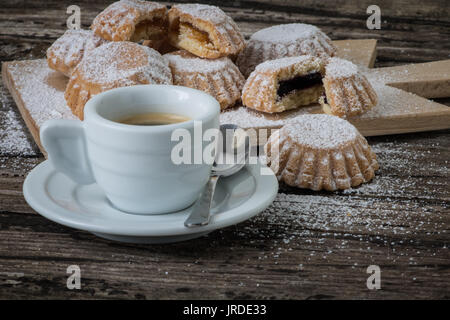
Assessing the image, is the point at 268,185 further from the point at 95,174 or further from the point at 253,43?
the point at 253,43

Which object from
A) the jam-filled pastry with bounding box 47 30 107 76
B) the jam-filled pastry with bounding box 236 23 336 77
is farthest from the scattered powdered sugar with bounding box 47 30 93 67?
the jam-filled pastry with bounding box 236 23 336 77

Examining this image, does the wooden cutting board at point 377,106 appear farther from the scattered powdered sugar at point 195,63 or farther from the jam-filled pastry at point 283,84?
the scattered powdered sugar at point 195,63

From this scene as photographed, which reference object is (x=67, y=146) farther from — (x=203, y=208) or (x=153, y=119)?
(x=203, y=208)

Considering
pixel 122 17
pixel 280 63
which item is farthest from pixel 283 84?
pixel 122 17

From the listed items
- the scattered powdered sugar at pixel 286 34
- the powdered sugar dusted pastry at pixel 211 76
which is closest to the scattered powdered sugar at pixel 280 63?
the powdered sugar dusted pastry at pixel 211 76

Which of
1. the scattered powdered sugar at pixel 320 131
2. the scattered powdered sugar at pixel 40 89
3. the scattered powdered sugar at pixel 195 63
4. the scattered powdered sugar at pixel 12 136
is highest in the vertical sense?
the scattered powdered sugar at pixel 195 63

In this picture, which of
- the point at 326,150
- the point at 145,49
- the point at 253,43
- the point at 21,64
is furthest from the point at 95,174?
the point at 21,64
